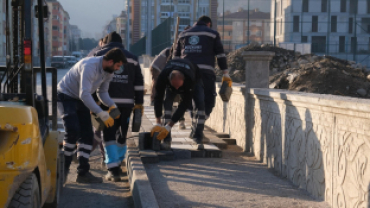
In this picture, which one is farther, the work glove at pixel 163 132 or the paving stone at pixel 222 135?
the paving stone at pixel 222 135

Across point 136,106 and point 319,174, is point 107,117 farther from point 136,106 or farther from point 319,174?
point 319,174

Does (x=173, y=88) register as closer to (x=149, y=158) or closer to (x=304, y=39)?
(x=149, y=158)

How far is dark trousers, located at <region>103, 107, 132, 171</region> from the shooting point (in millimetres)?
6469

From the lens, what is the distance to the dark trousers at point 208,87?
27.3 feet

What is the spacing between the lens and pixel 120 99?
21.6ft

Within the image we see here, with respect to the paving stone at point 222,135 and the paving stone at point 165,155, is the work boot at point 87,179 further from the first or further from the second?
the paving stone at point 222,135

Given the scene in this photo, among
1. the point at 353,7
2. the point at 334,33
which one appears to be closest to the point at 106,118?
the point at 334,33

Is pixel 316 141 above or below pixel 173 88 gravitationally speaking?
below

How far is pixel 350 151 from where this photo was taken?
14.7 feet

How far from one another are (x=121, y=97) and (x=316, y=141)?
2.49 metres

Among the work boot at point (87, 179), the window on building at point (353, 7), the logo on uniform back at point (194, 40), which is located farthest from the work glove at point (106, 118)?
the window on building at point (353, 7)

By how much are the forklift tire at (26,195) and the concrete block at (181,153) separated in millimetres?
4081

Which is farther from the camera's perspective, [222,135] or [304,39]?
[304,39]

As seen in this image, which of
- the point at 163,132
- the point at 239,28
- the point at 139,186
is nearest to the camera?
the point at 139,186
